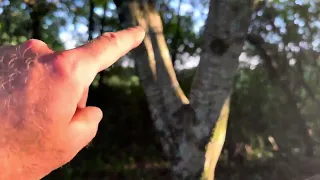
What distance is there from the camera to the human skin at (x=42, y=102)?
1.04 m

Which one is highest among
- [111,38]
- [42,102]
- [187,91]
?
[111,38]

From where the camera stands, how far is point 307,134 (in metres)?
6.95

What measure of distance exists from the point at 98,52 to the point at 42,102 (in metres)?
0.17

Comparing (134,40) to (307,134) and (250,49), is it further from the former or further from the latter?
(307,134)

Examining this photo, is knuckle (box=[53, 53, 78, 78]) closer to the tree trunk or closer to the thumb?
Result: the thumb

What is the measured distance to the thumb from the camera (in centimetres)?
113

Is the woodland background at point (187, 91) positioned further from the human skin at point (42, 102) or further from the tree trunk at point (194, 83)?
the human skin at point (42, 102)

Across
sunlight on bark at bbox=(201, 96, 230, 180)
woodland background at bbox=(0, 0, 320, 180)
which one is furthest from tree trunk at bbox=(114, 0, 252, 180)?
woodland background at bbox=(0, 0, 320, 180)

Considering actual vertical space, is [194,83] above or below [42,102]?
below

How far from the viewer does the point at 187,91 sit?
6707mm

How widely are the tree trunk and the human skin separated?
9.29ft

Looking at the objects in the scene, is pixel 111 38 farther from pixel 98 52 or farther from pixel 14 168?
pixel 14 168

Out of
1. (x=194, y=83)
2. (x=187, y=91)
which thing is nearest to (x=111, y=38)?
(x=194, y=83)

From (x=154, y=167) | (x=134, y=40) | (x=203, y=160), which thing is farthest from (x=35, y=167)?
(x=154, y=167)
